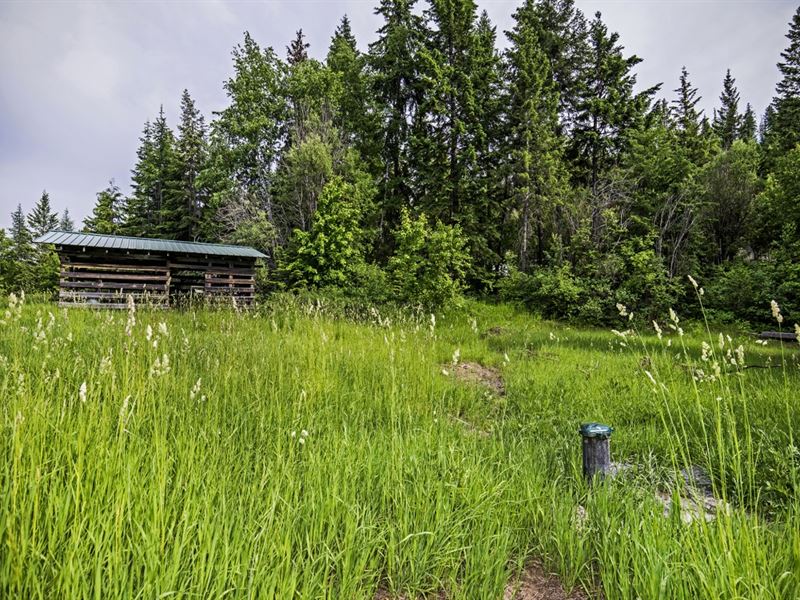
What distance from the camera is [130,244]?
42.8ft

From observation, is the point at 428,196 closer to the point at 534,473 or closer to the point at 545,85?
the point at 545,85

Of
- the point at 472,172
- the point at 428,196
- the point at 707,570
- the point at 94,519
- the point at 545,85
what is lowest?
the point at 707,570

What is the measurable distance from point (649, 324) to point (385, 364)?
40.3 ft

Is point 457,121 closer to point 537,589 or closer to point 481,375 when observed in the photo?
point 481,375

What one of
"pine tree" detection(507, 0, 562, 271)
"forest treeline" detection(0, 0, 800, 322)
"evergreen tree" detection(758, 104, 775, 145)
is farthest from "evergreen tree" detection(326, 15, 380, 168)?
"evergreen tree" detection(758, 104, 775, 145)

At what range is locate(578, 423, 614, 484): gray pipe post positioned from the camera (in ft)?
8.24

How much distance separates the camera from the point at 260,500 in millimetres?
1739

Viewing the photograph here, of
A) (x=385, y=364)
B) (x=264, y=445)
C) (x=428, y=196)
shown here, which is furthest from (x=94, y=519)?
(x=428, y=196)

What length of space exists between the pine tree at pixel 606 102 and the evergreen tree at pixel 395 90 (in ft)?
28.9

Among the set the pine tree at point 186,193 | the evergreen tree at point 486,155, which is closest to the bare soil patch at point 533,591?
the evergreen tree at point 486,155

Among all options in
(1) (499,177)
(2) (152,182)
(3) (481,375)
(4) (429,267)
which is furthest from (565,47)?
(2) (152,182)

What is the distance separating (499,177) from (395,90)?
28.0 feet

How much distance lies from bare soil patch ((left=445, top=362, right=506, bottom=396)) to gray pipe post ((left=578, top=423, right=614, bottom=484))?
8.70 ft

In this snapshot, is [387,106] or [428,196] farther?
[387,106]
